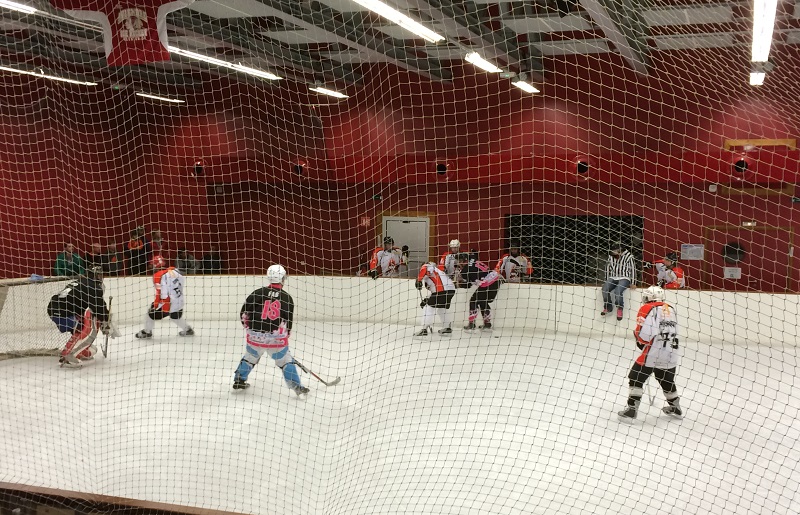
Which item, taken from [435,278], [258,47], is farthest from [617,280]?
[258,47]

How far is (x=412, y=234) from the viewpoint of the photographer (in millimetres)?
13836

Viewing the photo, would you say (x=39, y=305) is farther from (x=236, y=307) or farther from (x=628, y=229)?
(x=628, y=229)

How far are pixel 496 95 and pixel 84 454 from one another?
940cm

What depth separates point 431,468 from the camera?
5160 mm

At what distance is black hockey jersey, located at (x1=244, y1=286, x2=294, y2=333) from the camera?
676cm

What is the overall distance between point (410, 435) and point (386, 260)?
20.3 ft

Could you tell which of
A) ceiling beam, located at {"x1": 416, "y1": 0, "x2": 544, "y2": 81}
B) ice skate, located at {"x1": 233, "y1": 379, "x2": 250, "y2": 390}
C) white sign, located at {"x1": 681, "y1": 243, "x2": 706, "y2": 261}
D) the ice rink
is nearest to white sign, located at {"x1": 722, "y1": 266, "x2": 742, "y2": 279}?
white sign, located at {"x1": 681, "y1": 243, "x2": 706, "y2": 261}

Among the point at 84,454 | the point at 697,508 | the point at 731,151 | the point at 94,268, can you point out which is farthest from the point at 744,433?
the point at 94,268

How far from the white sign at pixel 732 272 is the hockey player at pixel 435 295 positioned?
203 inches

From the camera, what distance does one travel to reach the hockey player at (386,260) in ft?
38.7

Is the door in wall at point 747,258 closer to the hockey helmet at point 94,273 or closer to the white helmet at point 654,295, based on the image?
the white helmet at point 654,295

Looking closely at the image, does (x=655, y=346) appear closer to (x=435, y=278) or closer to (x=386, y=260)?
(x=435, y=278)

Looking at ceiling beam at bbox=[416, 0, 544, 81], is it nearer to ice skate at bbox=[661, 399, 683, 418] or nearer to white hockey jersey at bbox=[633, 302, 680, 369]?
white hockey jersey at bbox=[633, 302, 680, 369]

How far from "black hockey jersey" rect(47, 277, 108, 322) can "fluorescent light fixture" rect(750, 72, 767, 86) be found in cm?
954
